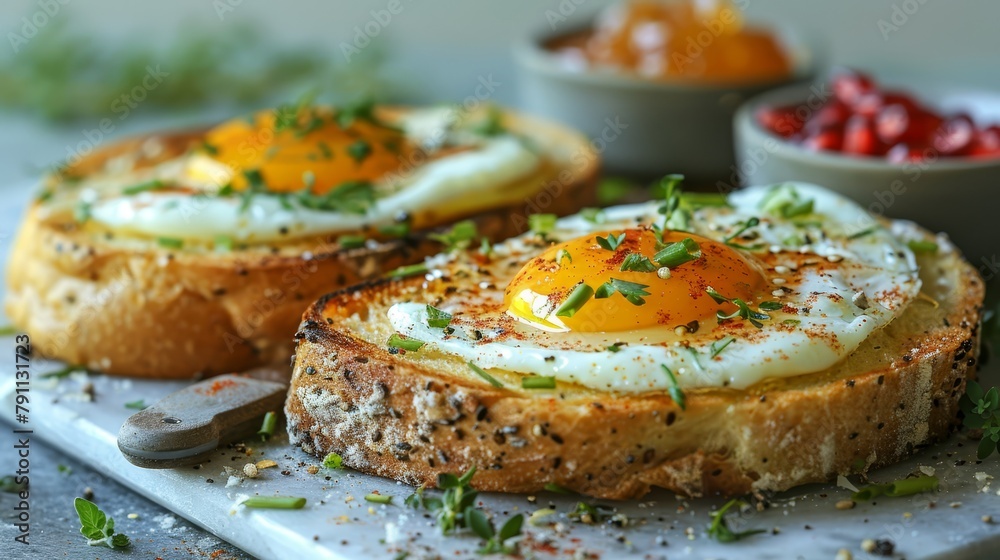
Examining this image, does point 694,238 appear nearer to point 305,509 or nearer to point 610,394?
point 610,394

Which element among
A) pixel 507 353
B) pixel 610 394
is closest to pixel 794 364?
pixel 610 394

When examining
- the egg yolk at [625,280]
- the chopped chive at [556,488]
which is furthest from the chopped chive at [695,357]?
the chopped chive at [556,488]

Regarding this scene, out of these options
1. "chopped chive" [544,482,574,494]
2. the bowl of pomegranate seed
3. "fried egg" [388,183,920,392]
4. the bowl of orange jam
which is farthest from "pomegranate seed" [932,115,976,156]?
"chopped chive" [544,482,574,494]

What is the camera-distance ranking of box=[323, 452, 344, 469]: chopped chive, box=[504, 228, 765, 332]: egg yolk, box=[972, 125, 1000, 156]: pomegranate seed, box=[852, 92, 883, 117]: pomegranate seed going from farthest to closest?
box=[852, 92, 883, 117]: pomegranate seed < box=[972, 125, 1000, 156]: pomegranate seed < box=[323, 452, 344, 469]: chopped chive < box=[504, 228, 765, 332]: egg yolk

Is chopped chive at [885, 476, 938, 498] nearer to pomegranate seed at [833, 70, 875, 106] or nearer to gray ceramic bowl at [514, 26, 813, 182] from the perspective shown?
pomegranate seed at [833, 70, 875, 106]

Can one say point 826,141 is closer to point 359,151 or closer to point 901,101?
point 901,101

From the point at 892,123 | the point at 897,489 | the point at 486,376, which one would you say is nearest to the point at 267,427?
the point at 486,376

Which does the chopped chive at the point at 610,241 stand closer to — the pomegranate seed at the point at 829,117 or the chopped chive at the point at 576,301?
the chopped chive at the point at 576,301
